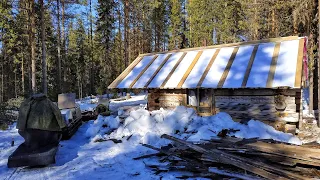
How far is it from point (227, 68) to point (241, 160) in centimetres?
583

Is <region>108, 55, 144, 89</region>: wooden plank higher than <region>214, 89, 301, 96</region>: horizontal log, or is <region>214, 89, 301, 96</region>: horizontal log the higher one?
<region>108, 55, 144, 89</region>: wooden plank

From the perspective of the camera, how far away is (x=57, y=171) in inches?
253

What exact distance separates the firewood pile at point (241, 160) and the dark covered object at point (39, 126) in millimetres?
3208

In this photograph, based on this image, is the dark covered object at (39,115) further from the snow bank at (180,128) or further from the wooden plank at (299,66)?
the wooden plank at (299,66)

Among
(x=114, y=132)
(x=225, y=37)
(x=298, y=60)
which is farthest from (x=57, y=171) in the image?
(x=225, y=37)

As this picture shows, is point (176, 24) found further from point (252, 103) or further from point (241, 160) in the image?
point (241, 160)

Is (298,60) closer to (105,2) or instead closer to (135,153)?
(135,153)

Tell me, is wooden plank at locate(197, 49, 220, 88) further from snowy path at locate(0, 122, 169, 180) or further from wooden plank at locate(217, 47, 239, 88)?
snowy path at locate(0, 122, 169, 180)

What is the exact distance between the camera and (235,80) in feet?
32.2

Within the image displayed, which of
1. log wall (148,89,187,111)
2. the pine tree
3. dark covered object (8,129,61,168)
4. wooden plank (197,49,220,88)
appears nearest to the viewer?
dark covered object (8,129,61,168)

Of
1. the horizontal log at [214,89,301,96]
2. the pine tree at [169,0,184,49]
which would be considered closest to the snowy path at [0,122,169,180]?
the horizontal log at [214,89,301,96]

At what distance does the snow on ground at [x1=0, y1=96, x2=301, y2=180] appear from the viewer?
20.6 ft

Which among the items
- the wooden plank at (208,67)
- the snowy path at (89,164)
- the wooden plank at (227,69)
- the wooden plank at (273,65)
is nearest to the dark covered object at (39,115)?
the snowy path at (89,164)

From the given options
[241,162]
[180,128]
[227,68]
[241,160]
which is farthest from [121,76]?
[241,162]
